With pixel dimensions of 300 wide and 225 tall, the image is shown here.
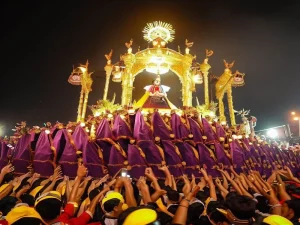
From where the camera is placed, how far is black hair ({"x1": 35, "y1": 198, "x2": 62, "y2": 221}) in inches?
82.1

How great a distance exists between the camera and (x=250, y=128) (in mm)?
14836

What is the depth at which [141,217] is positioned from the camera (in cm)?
160

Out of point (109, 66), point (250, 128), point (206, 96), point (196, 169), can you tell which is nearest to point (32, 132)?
point (196, 169)

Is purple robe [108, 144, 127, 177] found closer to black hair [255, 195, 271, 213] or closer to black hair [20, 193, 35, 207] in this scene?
black hair [20, 193, 35, 207]

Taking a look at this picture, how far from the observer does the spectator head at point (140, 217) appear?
158 centimetres

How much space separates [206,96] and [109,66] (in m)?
5.38

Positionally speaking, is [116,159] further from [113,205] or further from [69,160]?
[113,205]

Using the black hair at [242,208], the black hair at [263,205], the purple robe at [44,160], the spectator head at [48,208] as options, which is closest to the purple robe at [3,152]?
the purple robe at [44,160]

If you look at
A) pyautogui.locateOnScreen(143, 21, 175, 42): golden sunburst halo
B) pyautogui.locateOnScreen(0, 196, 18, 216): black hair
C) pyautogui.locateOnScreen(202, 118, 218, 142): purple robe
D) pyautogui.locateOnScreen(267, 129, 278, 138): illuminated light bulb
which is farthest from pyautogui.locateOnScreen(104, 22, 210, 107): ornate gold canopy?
pyautogui.locateOnScreen(267, 129, 278, 138): illuminated light bulb

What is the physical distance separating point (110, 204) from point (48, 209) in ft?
1.89

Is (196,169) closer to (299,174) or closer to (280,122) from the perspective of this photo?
(299,174)

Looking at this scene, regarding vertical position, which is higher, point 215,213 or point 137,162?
point 137,162

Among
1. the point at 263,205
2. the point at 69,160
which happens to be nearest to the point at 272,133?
the point at 69,160

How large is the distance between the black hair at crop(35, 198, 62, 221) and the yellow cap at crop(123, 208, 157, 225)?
2.77 feet
